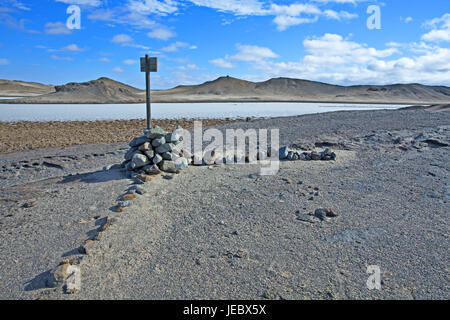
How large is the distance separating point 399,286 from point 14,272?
→ 3.45 meters

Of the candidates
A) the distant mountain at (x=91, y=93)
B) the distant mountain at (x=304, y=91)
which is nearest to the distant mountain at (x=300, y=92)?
the distant mountain at (x=304, y=91)

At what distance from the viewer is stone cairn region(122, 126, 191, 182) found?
5.89 metres

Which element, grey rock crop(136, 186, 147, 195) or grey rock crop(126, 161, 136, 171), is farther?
grey rock crop(126, 161, 136, 171)

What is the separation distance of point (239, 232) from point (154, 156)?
288 cm

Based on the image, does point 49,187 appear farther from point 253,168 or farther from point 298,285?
point 298,285

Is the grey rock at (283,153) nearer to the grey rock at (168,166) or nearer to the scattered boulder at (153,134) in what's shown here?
the grey rock at (168,166)

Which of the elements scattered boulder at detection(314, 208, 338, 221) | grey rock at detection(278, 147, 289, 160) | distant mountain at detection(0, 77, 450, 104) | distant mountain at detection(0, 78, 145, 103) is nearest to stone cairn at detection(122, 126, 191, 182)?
grey rock at detection(278, 147, 289, 160)

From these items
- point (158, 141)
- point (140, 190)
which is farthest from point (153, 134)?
point (140, 190)

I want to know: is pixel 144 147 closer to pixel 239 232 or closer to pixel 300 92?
pixel 239 232

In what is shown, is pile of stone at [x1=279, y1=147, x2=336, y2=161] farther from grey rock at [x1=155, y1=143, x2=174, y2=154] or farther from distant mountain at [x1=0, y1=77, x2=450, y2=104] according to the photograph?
distant mountain at [x1=0, y1=77, x2=450, y2=104]

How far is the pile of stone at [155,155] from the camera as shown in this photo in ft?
19.3

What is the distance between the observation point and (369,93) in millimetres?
85125

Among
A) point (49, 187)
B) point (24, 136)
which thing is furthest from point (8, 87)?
point (49, 187)

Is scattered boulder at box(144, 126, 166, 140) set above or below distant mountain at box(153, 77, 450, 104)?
below
